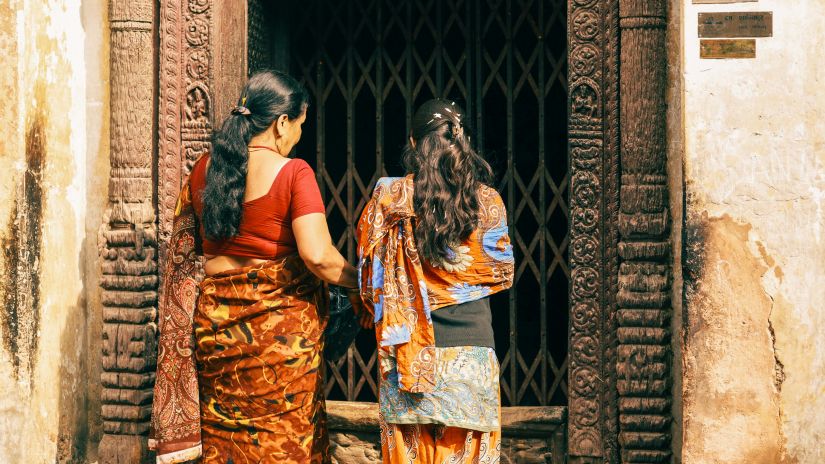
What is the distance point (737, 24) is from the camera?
3.90 meters

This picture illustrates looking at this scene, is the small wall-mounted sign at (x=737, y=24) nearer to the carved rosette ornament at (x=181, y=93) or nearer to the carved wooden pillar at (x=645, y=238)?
the carved wooden pillar at (x=645, y=238)

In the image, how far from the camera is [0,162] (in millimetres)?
4172

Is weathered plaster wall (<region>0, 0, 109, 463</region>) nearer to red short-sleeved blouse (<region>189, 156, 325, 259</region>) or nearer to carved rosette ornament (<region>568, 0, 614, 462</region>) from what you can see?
red short-sleeved blouse (<region>189, 156, 325, 259</region>)

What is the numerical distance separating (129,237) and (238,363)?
56.5 inches

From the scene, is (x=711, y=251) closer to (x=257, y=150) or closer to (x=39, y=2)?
(x=257, y=150)

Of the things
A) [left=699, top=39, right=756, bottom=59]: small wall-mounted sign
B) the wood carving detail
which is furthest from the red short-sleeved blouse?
[left=699, top=39, right=756, bottom=59]: small wall-mounted sign

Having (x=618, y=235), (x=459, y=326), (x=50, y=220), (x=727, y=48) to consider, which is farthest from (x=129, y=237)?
(x=727, y=48)

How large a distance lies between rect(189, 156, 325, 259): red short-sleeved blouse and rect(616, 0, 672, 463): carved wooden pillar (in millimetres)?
1489

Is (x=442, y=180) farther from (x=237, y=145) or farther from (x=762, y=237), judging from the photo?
(x=762, y=237)

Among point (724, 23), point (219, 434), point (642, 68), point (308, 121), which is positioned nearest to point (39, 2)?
point (308, 121)

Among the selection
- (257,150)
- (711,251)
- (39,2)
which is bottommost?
(711,251)

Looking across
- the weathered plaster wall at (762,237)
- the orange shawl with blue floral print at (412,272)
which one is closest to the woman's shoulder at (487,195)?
the orange shawl with blue floral print at (412,272)

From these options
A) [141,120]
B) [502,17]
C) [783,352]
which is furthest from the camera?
[502,17]

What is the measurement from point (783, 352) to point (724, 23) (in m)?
1.30
